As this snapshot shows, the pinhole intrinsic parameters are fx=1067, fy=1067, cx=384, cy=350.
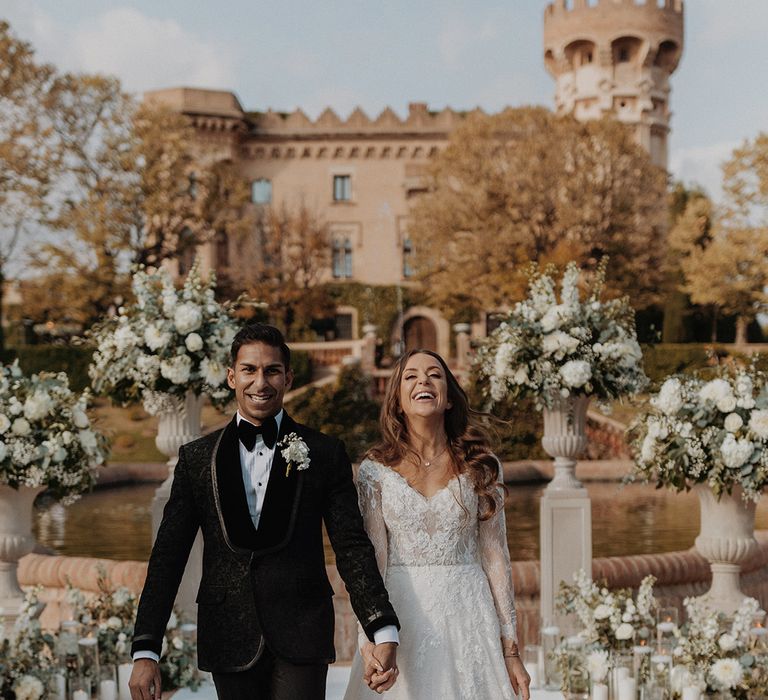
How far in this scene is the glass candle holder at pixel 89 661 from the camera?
5.96m

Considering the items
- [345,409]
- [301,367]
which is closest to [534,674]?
[345,409]

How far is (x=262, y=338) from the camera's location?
130 inches

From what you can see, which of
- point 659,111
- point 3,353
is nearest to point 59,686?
point 3,353

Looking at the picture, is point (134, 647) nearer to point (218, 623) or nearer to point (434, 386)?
point (218, 623)

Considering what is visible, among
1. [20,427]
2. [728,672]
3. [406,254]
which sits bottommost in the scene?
[728,672]

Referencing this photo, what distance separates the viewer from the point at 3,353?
26828mm

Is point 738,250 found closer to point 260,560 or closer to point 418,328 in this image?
point 418,328

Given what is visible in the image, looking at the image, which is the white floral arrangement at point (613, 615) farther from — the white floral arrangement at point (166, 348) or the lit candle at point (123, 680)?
the white floral arrangement at point (166, 348)

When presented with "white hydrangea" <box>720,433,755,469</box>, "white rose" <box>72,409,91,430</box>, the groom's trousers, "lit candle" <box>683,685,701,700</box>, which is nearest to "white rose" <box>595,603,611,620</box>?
"lit candle" <box>683,685,701,700</box>

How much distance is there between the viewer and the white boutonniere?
325 centimetres

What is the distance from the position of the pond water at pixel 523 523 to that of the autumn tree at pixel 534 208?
13856mm

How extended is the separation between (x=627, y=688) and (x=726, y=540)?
4.08 ft

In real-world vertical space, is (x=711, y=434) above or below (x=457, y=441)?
below

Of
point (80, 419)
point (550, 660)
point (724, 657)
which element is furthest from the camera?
point (80, 419)
